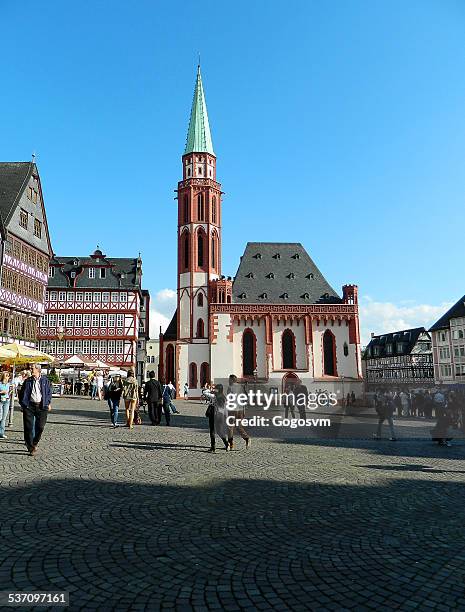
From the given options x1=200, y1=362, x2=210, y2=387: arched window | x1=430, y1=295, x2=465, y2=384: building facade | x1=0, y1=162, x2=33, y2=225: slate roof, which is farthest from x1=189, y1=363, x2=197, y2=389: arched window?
x1=430, y1=295, x2=465, y2=384: building facade

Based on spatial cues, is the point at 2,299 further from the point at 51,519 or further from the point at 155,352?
the point at 155,352

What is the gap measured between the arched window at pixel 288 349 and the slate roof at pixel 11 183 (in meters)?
27.5

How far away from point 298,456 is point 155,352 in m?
85.9

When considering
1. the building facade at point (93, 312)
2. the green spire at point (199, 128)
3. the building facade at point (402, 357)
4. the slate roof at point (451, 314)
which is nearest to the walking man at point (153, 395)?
the building facade at point (93, 312)

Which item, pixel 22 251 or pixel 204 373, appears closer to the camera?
pixel 22 251

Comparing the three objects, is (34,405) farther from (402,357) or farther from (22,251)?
(402,357)

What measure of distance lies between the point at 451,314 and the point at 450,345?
4445 mm

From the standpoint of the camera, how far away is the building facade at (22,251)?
105ft

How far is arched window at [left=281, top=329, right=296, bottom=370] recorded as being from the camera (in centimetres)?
4888

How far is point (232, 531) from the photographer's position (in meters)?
5.69

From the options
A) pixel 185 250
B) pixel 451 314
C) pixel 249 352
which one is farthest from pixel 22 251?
pixel 451 314

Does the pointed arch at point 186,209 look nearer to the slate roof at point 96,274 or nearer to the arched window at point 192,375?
the slate roof at point 96,274

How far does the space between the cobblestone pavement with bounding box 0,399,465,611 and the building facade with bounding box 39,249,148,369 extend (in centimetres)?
4165

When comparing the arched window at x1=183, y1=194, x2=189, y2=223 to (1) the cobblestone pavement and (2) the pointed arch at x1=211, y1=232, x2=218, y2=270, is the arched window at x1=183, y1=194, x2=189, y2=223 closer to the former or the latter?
(2) the pointed arch at x1=211, y1=232, x2=218, y2=270
